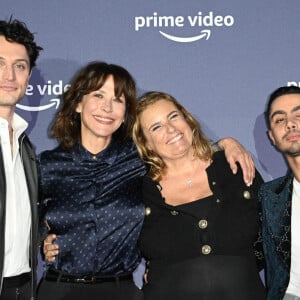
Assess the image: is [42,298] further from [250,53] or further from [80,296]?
[250,53]

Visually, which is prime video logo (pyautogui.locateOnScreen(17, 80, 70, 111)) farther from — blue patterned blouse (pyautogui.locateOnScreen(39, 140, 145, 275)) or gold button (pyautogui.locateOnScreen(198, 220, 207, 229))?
gold button (pyautogui.locateOnScreen(198, 220, 207, 229))

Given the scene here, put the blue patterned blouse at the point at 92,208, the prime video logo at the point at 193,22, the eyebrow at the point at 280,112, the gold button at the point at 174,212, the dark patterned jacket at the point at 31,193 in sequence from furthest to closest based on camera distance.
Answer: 1. the prime video logo at the point at 193,22
2. the eyebrow at the point at 280,112
3. the gold button at the point at 174,212
4. the blue patterned blouse at the point at 92,208
5. the dark patterned jacket at the point at 31,193

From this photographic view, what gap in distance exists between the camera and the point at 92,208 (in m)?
2.27

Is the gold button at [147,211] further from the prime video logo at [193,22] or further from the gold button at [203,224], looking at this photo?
the prime video logo at [193,22]

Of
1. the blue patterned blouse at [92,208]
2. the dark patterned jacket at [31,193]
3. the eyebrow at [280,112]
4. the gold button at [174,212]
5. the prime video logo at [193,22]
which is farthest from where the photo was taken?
the prime video logo at [193,22]

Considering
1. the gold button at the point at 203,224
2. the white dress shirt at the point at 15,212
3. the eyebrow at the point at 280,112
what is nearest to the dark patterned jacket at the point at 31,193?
the white dress shirt at the point at 15,212

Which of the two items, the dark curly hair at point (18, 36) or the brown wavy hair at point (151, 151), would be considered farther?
the brown wavy hair at point (151, 151)

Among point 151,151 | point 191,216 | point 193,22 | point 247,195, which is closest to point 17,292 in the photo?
point 191,216

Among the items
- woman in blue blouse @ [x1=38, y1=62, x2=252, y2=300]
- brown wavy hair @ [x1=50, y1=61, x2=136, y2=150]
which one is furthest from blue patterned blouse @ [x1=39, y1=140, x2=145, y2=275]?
brown wavy hair @ [x1=50, y1=61, x2=136, y2=150]

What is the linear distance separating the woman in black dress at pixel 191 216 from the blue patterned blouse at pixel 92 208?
105 mm

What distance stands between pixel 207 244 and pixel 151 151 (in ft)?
1.85

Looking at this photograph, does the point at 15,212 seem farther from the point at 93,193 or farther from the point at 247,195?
the point at 247,195

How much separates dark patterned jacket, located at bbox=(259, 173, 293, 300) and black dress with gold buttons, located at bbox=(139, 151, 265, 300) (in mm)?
52

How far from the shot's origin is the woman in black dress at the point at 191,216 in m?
2.27
